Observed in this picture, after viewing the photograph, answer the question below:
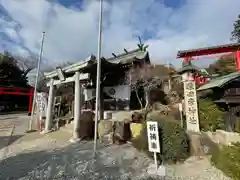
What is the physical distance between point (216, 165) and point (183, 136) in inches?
47.1

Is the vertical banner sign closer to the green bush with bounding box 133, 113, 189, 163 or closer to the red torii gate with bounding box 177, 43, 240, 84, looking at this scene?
the green bush with bounding box 133, 113, 189, 163

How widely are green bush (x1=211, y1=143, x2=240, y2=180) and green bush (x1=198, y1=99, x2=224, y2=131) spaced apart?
181 cm

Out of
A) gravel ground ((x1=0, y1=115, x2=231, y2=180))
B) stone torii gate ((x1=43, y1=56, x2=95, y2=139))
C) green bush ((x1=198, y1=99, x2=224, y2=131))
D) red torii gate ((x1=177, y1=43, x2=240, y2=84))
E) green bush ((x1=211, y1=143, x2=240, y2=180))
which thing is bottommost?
gravel ground ((x1=0, y1=115, x2=231, y2=180))

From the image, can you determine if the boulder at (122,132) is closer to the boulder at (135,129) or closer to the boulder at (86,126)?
the boulder at (135,129)

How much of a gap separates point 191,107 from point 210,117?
0.80 metres

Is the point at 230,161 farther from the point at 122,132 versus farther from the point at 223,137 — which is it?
the point at 122,132

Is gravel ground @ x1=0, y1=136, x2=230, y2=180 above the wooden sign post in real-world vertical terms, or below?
below

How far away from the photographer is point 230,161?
4461 mm

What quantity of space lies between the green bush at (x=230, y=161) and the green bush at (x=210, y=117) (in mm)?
1807

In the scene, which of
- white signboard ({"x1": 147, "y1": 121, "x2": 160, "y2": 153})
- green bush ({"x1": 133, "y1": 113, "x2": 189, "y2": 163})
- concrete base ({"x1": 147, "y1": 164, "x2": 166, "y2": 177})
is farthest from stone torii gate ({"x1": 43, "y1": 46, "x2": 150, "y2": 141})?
concrete base ({"x1": 147, "y1": 164, "x2": 166, "y2": 177})

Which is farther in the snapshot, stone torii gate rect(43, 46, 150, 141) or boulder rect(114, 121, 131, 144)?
stone torii gate rect(43, 46, 150, 141)

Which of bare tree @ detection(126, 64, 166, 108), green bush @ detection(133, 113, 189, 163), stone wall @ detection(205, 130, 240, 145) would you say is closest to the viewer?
green bush @ detection(133, 113, 189, 163)

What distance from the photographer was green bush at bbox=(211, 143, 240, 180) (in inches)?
163

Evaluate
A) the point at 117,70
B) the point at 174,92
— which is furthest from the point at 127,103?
the point at 117,70
